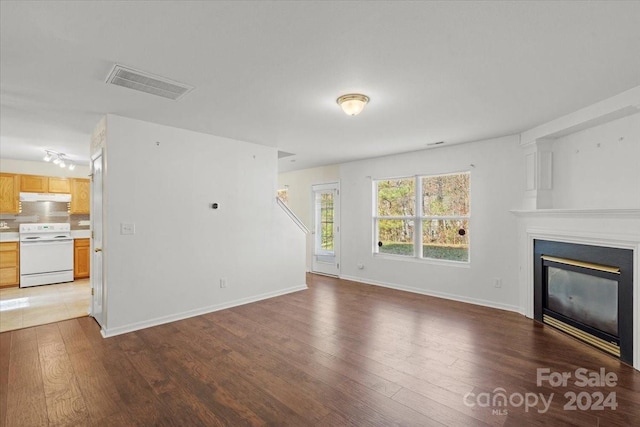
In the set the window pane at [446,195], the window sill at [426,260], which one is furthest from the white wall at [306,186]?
the window pane at [446,195]

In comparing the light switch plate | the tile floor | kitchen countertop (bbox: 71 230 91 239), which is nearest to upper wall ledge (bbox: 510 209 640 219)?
the light switch plate

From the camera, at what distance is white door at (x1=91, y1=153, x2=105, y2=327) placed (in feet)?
12.2

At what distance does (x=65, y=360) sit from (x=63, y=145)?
11.8 ft

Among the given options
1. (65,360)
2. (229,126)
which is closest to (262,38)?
(229,126)

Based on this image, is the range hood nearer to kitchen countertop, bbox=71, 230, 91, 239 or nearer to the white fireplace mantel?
kitchen countertop, bbox=71, 230, 91, 239

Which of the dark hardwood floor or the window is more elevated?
the window

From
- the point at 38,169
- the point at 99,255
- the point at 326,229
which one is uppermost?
the point at 38,169

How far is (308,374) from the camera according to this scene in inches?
102

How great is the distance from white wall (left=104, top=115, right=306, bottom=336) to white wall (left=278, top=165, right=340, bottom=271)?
6.55 feet

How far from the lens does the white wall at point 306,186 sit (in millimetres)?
6961

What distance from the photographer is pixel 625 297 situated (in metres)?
2.87

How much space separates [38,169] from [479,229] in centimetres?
862

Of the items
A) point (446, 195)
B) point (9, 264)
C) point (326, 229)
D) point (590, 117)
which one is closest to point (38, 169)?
point (9, 264)

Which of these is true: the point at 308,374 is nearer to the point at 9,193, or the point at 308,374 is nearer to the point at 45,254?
the point at 45,254
